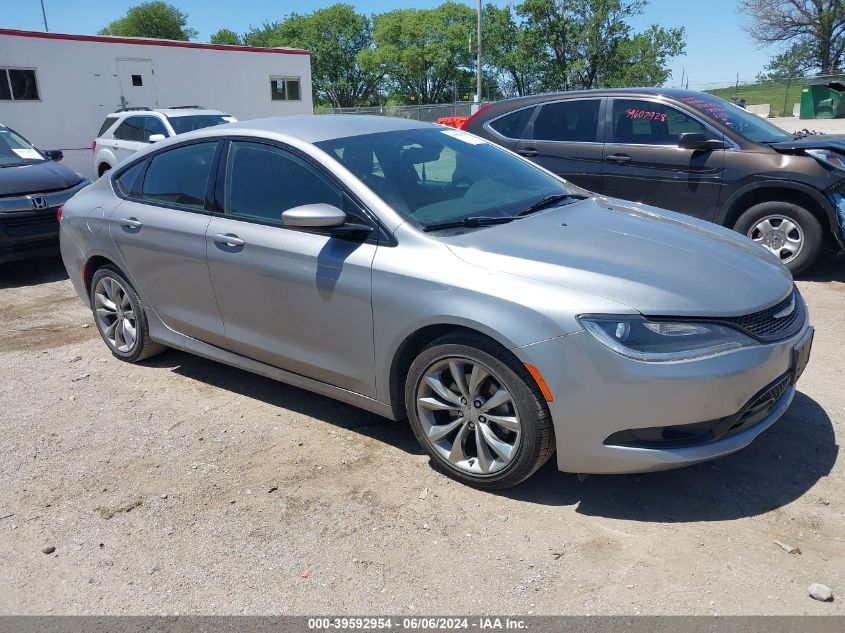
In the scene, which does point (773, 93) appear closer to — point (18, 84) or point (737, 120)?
point (737, 120)

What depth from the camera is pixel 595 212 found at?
396cm

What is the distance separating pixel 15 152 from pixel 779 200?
855 cm

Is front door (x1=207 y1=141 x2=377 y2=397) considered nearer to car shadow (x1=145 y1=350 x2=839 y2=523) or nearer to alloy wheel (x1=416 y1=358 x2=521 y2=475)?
alloy wheel (x1=416 y1=358 x2=521 y2=475)

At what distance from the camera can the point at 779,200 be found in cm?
663

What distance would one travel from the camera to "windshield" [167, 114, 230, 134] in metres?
12.7

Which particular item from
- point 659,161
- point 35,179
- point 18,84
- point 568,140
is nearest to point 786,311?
point 659,161

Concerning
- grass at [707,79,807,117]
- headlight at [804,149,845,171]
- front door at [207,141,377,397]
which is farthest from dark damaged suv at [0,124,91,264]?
grass at [707,79,807,117]

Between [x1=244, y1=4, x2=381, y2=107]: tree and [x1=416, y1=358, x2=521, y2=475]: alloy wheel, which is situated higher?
[x1=244, y1=4, x2=381, y2=107]: tree

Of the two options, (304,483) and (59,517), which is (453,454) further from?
(59,517)

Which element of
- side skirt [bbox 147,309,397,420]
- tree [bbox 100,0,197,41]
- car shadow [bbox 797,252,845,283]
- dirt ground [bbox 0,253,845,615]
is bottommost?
dirt ground [bbox 0,253,845,615]

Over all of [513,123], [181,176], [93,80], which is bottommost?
[181,176]

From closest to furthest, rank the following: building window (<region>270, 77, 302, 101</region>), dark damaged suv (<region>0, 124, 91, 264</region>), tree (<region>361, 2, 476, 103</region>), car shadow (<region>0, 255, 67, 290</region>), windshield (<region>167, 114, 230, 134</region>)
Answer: dark damaged suv (<region>0, 124, 91, 264</region>), car shadow (<region>0, 255, 67, 290</region>), windshield (<region>167, 114, 230, 134</region>), building window (<region>270, 77, 302, 101</region>), tree (<region>361, 2, 476, 103</region>)

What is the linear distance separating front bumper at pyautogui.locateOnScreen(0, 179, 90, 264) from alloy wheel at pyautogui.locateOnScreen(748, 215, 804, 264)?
23.8 feet

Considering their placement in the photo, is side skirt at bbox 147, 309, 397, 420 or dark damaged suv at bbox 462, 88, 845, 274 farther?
dark damaged suv at bbox 462, 88, 845, 274
